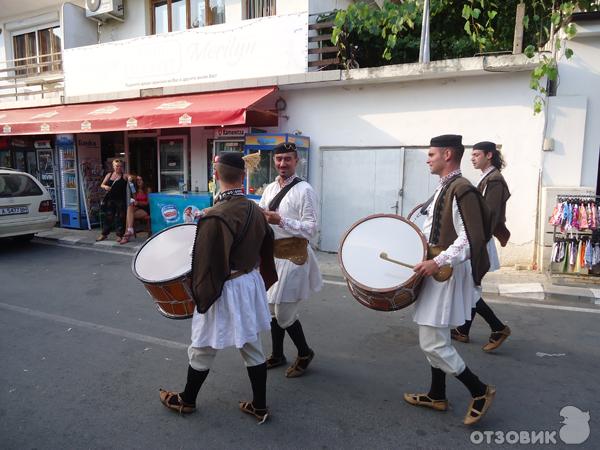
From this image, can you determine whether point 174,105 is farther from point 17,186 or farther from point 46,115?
point 46,115

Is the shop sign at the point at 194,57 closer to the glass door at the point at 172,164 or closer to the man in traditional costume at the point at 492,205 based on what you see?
the glass door at the point at 172,164

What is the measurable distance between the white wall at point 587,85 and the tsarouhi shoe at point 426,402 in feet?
18.1

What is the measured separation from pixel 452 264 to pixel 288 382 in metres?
1.63

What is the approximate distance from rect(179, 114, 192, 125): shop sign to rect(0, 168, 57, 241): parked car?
3.26m

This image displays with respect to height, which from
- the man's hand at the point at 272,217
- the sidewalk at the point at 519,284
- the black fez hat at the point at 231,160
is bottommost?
the sidewalk at the point at 519,284

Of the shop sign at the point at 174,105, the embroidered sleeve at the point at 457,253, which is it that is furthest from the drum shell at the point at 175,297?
the shop sign at the point at 174,105

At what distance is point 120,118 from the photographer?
29.7ft

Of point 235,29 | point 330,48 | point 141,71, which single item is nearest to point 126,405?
point 330,48

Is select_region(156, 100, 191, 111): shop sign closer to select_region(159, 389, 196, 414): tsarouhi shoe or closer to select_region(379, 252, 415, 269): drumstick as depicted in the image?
select_region(159, 389, 196, 414): tsarouhi shoe

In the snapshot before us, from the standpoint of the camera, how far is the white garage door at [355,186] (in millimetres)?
8039

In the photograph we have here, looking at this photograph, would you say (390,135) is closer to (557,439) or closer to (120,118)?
(120,118)

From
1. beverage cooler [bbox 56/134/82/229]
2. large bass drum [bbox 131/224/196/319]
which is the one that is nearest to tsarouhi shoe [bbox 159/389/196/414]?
large bass drum [bbox 131/224/196/319]

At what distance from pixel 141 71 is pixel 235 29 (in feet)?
8.74

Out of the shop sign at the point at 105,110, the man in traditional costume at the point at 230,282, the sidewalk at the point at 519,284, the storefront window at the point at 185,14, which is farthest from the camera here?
the storefront window at the point at 185,14
